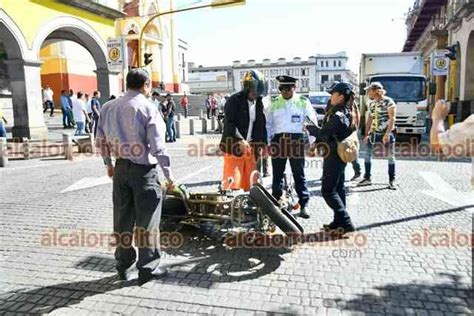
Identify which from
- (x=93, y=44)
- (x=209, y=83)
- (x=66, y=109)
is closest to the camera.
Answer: (x=93, y=44)

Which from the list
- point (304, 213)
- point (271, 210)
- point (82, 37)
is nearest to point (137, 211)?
point (271, 210)

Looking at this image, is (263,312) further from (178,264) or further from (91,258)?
(91,258)

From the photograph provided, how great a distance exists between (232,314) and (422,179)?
6.27 metres

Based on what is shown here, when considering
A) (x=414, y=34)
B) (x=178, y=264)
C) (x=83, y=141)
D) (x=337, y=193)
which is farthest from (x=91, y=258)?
(x=414, y=34)

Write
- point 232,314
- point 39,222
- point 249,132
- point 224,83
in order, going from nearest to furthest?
point 232,314 < point 249,132 < point 39,222 < point 224,83

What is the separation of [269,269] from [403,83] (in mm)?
12669

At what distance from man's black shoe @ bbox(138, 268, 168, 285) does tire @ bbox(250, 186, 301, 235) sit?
1127 millimetres

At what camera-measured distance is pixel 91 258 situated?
14.5 feet

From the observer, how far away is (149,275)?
3.78m

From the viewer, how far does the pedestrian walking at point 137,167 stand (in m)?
3.59

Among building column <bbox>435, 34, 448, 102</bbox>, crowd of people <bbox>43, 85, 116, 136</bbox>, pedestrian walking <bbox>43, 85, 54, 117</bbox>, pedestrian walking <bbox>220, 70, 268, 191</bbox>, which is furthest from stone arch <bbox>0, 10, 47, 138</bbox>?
building column <bbox>435, 34, 448, 102</bbox>

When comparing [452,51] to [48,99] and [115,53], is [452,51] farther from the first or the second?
[48,99]

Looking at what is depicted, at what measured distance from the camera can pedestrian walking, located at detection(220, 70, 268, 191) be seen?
4743 mm

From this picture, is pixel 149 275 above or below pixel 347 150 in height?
below
